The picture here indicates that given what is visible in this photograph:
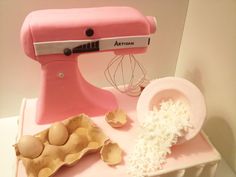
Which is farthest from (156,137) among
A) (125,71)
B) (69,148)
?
(125,71)

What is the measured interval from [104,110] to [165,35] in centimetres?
33

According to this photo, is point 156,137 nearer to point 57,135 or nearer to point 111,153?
point 111,153

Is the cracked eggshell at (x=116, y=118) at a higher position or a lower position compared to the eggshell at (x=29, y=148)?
lower

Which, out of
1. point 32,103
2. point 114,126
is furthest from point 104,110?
point 32,103

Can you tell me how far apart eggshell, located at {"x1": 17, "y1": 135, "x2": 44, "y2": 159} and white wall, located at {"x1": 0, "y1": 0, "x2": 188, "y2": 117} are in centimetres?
29

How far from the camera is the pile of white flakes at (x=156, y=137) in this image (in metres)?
0.55

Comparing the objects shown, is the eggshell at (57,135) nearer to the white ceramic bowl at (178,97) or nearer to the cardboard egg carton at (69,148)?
the cardboard egg carton at (69,148)

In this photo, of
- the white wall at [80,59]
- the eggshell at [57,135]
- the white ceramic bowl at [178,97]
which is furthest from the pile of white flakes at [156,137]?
the white wall at [80,59]

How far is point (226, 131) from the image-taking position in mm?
689

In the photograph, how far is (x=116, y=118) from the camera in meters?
0.66

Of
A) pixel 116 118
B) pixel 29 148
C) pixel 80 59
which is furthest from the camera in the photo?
pixel 80 59

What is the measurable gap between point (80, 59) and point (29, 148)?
343mm

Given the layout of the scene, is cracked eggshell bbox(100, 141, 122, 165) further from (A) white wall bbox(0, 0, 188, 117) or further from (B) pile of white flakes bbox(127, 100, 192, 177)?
(A) white wall bbox(0, 0, 188, 117)

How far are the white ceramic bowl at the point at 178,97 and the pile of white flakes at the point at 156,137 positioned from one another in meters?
0.01
